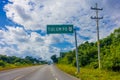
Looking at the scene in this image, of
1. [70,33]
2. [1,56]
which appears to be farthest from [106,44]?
[1,56]

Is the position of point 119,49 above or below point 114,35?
below

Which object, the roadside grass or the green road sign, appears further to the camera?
the green road sign

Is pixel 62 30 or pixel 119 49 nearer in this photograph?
pixel 62 30

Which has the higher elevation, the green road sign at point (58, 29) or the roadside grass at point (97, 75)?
the green road sign at point (58, 29)

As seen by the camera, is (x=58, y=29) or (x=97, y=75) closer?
(x=97, y=75)

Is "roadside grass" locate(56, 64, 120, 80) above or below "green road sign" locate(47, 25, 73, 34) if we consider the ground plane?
below

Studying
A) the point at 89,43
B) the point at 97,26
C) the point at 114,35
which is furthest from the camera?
the point at 89,43

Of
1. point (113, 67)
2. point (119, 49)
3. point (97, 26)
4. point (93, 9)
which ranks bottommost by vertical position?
point (113, 67)

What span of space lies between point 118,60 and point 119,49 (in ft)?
9.10

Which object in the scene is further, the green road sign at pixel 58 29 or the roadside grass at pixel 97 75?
the green road sign at pixel 58 29

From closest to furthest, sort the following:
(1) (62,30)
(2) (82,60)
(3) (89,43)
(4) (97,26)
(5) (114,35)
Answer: (1) (62,30)
(4) (97,26)
(5) (114,35)
(2) (82,60)
(3) (89,43)

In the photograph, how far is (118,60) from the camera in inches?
1553

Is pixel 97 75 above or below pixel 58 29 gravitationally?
below

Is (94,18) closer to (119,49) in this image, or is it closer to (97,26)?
(97,26)
